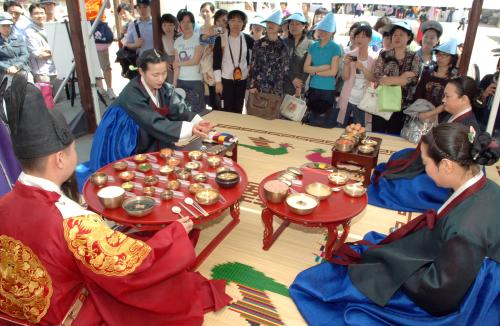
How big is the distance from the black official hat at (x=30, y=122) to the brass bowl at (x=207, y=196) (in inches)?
47.4

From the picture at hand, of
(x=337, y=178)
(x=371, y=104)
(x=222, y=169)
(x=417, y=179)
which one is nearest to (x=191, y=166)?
(x=222, y=169)

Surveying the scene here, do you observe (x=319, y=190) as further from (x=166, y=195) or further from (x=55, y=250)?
(x=55, y=250)

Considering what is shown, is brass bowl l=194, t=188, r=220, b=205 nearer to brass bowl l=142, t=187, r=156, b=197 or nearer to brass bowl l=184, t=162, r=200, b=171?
brass bowl l=142, t=187, r=156, b=197

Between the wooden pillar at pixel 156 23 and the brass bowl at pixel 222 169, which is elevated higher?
the wooden pillar at pixel 156 23

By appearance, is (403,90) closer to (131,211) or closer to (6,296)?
(131,211)

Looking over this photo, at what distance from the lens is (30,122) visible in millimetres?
Answer: 1611

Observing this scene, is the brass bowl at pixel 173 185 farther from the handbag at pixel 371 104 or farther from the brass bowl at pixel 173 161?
the handbag at pixel 371 104

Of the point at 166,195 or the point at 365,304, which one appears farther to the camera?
the point at 166,195

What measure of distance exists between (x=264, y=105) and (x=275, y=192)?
3285 millimetres

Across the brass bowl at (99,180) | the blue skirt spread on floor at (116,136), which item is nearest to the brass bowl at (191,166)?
the brass bowl at (99,180)

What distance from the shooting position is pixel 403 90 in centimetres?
503

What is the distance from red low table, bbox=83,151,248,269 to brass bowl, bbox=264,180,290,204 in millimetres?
205

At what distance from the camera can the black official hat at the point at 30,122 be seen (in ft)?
5.21

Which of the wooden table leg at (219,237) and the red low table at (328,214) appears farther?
the wooden table leg at (219,237)
